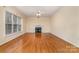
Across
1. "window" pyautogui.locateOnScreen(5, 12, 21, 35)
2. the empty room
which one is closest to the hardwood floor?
the empty room

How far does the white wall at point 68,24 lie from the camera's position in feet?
11.4

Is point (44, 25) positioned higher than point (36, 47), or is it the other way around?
point (44, 25)

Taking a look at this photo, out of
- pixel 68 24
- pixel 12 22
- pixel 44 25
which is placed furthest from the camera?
pixel 44 25

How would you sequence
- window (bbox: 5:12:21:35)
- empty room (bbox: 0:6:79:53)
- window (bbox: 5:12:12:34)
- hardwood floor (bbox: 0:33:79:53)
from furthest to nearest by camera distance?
1. window (bbox: 5:12:21:35)
2. window (bbox: 5:12:12:34)
3. empty room (bbox: 0:6:79:53)
4. hardwood floor (bbox: 0:33:79:53)

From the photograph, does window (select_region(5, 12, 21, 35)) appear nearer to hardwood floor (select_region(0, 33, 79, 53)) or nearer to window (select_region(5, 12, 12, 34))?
window (select_region(5, 12, 12, 34))

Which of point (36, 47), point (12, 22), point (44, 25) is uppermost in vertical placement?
point (12, 22)

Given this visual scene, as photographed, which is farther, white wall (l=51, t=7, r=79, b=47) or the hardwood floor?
white wall (l=51, t=7, r=79, b=47)

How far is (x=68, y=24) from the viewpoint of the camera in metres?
4.16

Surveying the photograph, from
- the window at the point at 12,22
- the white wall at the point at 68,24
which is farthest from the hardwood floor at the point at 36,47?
the window at the point at 12,22

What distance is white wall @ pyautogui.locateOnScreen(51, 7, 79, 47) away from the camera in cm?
348

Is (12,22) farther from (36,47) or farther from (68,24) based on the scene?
(68,24)

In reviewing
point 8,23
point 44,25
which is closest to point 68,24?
point 44,25
